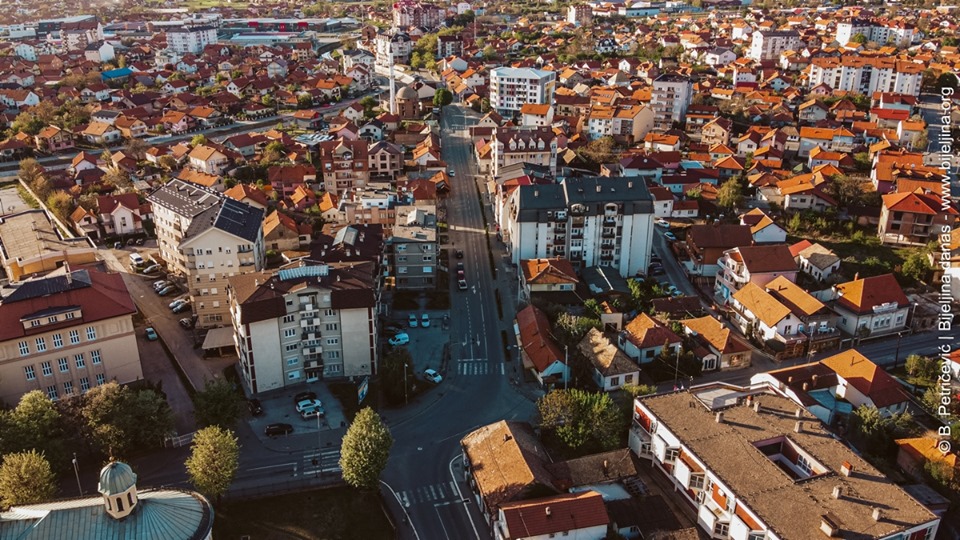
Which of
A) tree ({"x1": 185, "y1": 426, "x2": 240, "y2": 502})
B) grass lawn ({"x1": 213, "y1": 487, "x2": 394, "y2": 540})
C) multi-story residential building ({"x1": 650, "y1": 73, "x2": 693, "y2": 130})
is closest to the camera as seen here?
tree ({"x1": 185, "y1": 426, "x2": 240, "y2": 502})

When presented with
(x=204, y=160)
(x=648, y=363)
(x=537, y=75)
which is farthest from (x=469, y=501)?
(x=537, y=75)

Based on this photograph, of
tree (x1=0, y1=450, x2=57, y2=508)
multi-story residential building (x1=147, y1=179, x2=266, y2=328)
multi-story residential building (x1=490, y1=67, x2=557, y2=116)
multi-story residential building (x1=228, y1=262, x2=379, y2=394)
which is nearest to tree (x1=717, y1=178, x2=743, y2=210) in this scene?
multi-story residential building (x1=228, y1=262, x2=379, y2=394)

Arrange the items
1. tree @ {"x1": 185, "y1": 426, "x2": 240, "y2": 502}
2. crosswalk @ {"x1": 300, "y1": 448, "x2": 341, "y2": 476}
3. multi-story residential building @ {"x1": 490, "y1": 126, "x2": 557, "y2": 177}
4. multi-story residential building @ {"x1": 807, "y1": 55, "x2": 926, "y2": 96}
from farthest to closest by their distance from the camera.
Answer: multi-story residential building @ {"x1": 807, "y1": 55, "x2": 926, "y2": 96} → multi-story residential building @ {"x1": 490, "y1": 126, "x2": 557, "y2": 177} → crosswalk @ {"x1": 300, "y1": 448, "x2": 341, "y2": 476} → tree @ {"x1": 185, "y1": 426, "x2": 240, "y2": 502}

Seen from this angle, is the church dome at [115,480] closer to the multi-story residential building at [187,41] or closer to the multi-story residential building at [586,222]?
the multi-story residential building at [586,222]

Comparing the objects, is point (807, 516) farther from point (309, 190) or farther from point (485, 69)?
point (485, 69)

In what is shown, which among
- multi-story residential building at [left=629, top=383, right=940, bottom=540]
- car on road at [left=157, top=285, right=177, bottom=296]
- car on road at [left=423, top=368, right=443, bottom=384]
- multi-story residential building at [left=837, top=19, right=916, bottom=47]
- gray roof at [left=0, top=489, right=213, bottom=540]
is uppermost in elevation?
multi-story residential building at [left=837, top=19, right=916, bottom=47]

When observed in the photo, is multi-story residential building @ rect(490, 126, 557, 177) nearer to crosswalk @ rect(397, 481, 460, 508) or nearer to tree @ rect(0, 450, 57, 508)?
crosswalk @ rect(397, 481, 460, 508)
